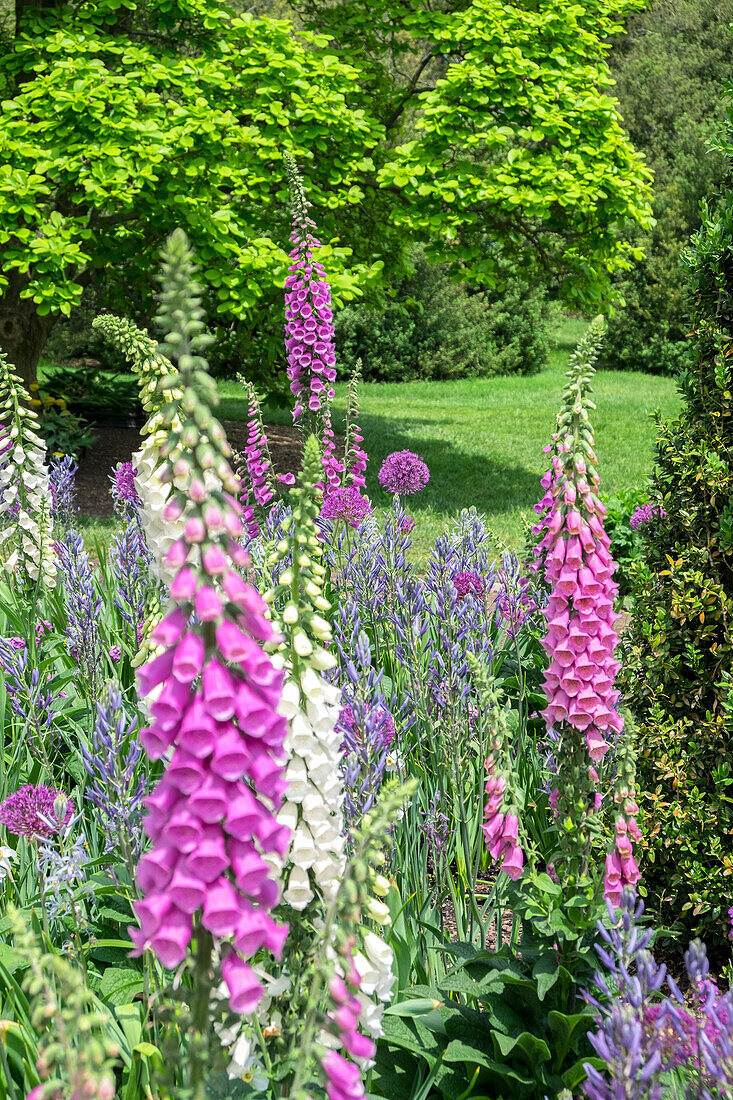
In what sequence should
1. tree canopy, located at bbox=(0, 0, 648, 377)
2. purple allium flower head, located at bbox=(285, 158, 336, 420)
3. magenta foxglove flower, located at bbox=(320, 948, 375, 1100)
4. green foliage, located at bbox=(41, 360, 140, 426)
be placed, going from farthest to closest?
green foliage, located at bbox=(41, 360, 140, 426) < tree canopy, located at bbox=(0, 0, 648, 377) < purple allium flower head, located at bbox=(285, 158, 336, 420) < magenta foxglove flower, located at bbox=(320, 948, 375, 1100)

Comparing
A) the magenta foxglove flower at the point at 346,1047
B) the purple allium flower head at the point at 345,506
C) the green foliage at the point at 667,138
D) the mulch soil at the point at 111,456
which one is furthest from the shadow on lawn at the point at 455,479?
the magenta foxglove flower at the point at 346,1047

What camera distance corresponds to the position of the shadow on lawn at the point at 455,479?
11.1 meters

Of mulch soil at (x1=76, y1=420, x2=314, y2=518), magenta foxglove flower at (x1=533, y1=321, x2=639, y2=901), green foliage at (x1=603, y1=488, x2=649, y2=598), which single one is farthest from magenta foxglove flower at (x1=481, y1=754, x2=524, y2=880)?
mulch soil at (x1=76, y1=420, x2=314, y2=518)

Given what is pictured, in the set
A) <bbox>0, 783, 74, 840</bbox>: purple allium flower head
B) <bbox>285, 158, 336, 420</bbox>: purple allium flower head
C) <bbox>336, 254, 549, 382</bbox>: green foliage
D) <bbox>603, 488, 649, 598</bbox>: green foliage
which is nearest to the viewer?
<bbox>0, 783, 74, 840</bbox>: purple allium flower head

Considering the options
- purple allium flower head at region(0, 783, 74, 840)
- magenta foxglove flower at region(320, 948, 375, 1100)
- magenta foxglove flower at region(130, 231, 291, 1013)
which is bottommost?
purple allium flower head at region(0, 783, 74, 840)

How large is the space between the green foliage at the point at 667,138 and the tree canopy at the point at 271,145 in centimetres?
836

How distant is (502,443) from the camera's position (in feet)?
50.9

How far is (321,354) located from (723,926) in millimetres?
3211

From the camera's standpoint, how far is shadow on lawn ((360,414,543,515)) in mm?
11070

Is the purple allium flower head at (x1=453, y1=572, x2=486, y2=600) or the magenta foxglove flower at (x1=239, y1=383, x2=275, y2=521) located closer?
the purple allium flower head at (x1=453, y1=572, x2=486, y2=600)

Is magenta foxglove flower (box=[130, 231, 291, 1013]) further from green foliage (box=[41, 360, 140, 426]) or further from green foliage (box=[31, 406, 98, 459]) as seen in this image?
green foliage (box=[41, 360, 140, 426])

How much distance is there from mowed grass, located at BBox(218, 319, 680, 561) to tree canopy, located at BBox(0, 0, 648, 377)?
8.37ft

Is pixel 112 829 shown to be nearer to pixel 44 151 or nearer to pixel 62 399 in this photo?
pixel 44 151

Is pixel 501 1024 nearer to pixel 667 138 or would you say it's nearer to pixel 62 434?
pixel 62 434
